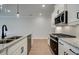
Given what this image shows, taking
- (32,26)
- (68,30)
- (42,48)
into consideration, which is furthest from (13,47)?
(68,30)

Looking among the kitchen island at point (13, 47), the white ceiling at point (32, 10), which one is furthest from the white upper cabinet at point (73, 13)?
the kitchen island at point (13, 47)

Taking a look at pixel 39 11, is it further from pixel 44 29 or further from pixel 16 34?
pixel 16 34

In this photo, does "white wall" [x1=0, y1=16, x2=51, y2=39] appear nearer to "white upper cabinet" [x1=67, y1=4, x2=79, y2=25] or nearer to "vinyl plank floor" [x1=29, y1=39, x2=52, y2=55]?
"vinyl plank floor" [x1=29, y1=39, x2=52, y2=55]

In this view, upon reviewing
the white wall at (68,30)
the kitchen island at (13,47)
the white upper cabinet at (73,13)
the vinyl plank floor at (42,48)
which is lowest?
the vinyl plank floor at (42,48)

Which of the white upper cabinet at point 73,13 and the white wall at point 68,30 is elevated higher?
the white upper cabinet at point 73,13

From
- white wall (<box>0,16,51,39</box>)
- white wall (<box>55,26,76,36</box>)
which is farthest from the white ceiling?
white wall (<box>55,26,76,36</box>)

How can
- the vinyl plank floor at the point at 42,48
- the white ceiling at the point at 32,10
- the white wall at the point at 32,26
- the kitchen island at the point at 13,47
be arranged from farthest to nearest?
the vinyl plank floor at the point at 42,48 → the white wall at the point at 32,26 → the white ceiling at the point at 32,10 → the kitchen island at the point at 13,47

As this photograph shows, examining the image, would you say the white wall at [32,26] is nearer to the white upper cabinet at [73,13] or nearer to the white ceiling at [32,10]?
the white ceiling at [32,10]

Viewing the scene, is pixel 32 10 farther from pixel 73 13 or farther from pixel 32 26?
pixel 73 13

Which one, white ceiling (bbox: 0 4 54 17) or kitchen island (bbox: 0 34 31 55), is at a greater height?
white ceiling (bbox: 0 4 54 17)

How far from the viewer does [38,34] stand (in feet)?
7.89

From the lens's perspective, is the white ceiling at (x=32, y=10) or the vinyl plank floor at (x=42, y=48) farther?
the vinyl plank floor at (x=42, y=48)

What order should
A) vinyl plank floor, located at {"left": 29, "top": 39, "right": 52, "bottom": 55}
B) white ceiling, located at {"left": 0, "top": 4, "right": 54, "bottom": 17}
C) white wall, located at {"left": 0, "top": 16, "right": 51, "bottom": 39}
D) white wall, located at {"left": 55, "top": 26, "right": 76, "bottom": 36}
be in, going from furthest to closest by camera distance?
white wall, located at {"left": 55, "top": 26, "right": 76, "bottom": 36} → vinyl plank floor, located at {"left": 29, "top": 39, "right": 52, "bottom": 55} → white wall, located at {"left": 0, "top": 16, "right": 51, "bottom": 39} → white ceiling, located at {"left": 0, "top": 4, "right": 54, "bottom": 17}

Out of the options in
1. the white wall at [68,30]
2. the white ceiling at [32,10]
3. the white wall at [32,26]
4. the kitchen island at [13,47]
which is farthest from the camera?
the white wall at [68,30]
